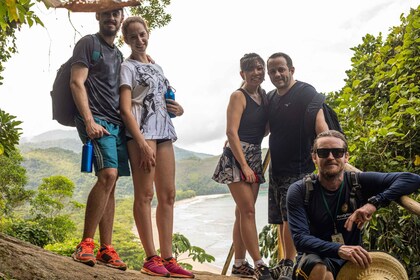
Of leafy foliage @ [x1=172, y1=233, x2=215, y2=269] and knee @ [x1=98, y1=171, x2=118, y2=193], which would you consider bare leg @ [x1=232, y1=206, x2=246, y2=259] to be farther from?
leafy foliage @ [x1=172, y1=233, x2=215, y2=269]

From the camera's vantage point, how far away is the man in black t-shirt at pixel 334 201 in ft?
7.35

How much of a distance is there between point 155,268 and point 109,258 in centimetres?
29

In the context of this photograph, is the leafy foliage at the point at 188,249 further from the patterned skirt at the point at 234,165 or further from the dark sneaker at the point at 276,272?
the patterned skirt at the point at 234,165

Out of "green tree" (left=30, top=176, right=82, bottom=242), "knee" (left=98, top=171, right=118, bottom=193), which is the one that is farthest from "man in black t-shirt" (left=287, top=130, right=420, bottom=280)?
"green tree" (left=30, top=176, right=82, bottom=242)

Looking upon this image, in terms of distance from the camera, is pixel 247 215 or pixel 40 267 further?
pixel 247 215

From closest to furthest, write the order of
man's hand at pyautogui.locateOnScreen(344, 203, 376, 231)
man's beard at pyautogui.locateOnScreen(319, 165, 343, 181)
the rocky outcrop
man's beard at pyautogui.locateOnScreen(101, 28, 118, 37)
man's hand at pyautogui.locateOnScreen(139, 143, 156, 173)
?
man's hand at pyautogui.locateOnScreen(344, 203, 376, 231), man's beard at pyautogui.locateOnScreen(319, 165, 343, 181), the rocky outcrop, man's hand at pyautogui.locateOnScreen(139, 143, 156, 173), man's beard at pyautogui.locateOnScreen(101, 28, 118, 37)

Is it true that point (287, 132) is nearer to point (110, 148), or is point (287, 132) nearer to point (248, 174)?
point (248, 174)

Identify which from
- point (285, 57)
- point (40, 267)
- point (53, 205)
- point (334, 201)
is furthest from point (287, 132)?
point (53, 205)

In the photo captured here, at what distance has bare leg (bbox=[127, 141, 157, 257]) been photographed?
118 inches

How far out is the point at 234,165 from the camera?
11.2 feet

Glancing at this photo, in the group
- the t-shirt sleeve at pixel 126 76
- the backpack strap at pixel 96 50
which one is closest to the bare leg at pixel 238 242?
the t-shirt sleeve at pixel 126 76

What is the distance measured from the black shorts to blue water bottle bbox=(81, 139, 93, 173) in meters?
1.25

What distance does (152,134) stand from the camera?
310cm

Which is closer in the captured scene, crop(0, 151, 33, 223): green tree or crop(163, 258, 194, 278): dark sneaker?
crop(163, 258, 194, 278): dark sneaker
